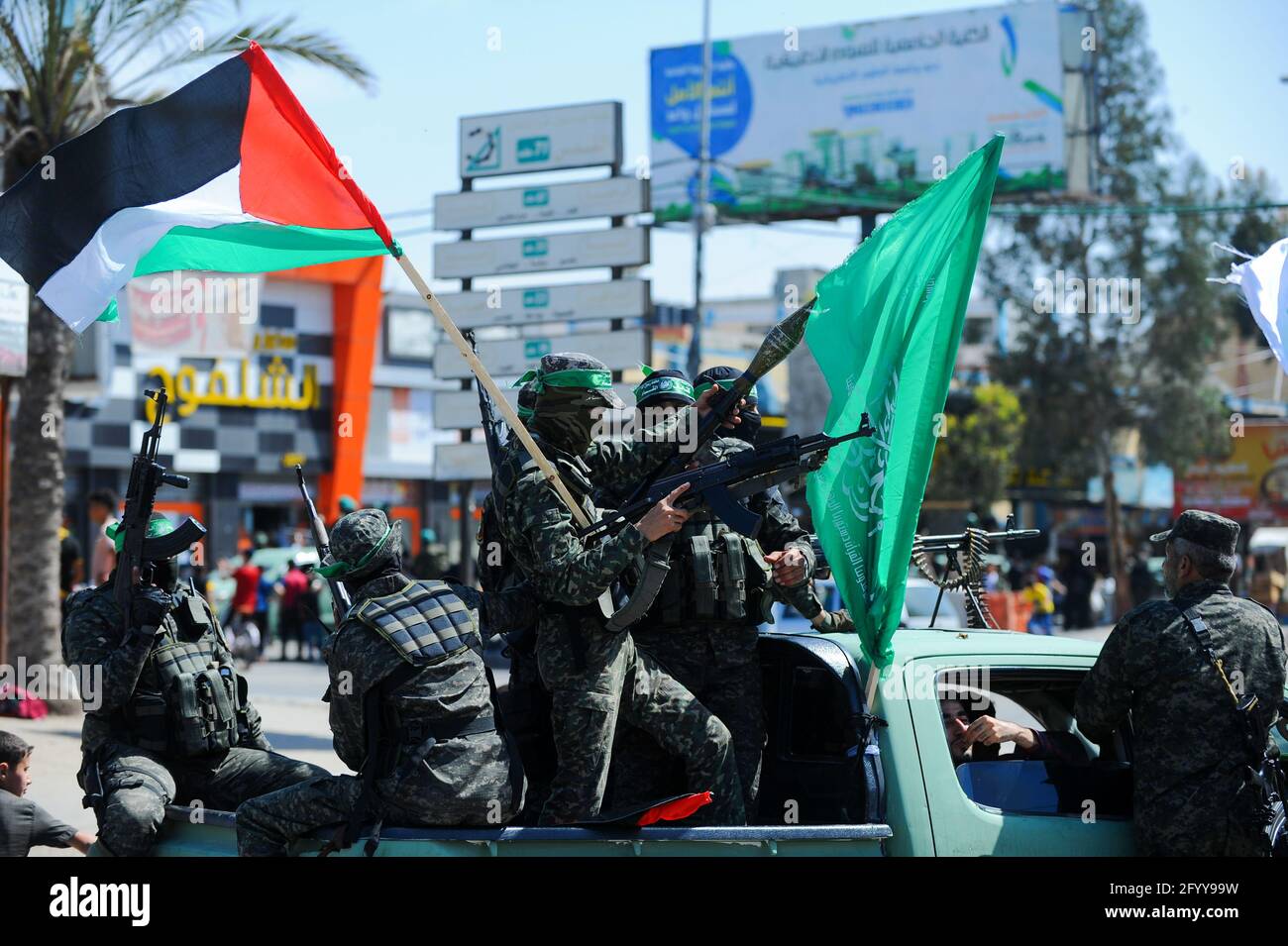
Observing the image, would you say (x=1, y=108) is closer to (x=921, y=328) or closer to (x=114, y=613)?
(x=114, y=613)

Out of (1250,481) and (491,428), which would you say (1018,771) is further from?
(1250,481)

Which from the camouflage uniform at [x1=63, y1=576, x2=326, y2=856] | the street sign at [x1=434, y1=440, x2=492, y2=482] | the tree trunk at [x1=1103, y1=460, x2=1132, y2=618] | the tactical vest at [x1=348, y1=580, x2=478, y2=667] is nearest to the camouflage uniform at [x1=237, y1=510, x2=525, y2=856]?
the tactical vest at [x1=348, y1=580, x2=478, y2=667]

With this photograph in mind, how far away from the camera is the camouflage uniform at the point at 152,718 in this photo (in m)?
5.20

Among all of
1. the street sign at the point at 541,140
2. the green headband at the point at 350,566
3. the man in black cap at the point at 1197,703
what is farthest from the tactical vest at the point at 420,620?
the street sign at the point at 541,140

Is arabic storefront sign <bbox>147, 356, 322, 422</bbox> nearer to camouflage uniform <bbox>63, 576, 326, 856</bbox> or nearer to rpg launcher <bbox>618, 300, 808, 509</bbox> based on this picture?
camouflage uniform <bbox>63, 576, 326, 856</bbox>

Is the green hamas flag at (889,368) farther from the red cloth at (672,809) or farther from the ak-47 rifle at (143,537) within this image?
the ak-47 rifle at (143,537)

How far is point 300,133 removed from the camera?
5215 mm

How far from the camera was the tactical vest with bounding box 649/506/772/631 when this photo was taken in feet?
15.7

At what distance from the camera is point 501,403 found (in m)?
4.42

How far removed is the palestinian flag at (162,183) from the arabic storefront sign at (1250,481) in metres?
32.8

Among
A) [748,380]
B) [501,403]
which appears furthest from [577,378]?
[748,380]

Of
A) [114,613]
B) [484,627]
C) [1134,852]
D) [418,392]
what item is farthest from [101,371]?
[418,392]

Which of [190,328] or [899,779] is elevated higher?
[190,328]

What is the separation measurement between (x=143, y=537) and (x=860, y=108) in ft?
106
